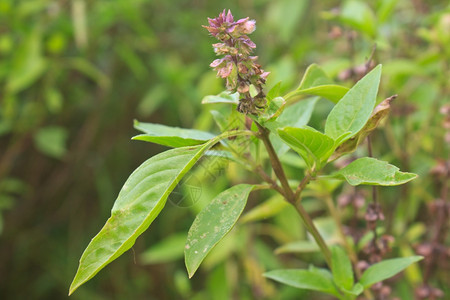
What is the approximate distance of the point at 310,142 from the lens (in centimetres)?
35

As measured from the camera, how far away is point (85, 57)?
1.28 metres

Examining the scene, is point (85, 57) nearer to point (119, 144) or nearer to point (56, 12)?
point (56, 12)

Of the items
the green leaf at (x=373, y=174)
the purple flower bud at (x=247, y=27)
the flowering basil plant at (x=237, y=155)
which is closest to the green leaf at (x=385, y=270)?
the flowering basil plant at (x=237, y=155)

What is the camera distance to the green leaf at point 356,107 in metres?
0.36

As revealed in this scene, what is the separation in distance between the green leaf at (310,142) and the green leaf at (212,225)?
5cm

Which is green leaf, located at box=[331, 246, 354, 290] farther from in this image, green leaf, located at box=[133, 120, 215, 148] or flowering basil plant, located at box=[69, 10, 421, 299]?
green leaf, located at box=[133, 120, 215, 148]

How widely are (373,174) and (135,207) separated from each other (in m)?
0.17

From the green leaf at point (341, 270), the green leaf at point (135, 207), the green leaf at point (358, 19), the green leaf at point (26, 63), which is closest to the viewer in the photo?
the green leaf at point (135, 207)

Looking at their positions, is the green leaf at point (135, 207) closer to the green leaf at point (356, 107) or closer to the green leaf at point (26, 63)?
the green leaf at point (356, 107)

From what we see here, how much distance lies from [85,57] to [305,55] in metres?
0.57

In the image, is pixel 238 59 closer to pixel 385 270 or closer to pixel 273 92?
pixel 273 92

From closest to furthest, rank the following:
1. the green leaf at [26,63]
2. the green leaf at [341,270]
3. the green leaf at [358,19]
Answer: the green leaf at [341,270]
the green leaf at [358,19]
the green leaf at [26,63]

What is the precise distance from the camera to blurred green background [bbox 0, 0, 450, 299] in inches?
43.0

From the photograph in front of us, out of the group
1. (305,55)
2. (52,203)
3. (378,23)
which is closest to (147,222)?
(378,23)
